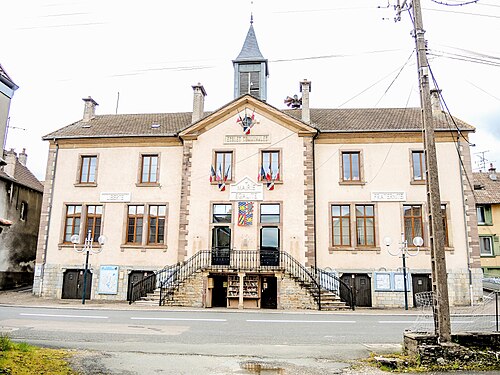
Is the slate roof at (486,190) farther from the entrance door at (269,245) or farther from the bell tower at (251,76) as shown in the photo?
the entrance door at (269,245)

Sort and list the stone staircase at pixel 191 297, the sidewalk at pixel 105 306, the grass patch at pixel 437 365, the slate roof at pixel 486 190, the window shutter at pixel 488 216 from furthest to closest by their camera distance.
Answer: the window shutter at pixel 488 216
the slate roof at pixel 486 190
the stone staircase at pixel 191 297
the sidewalk at pixel 105 306
the grass patch at pixel 437 365

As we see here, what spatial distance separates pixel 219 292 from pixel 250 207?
464cm

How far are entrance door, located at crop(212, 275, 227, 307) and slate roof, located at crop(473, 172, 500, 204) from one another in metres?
22.1

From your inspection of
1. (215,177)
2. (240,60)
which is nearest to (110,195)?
(215,177)

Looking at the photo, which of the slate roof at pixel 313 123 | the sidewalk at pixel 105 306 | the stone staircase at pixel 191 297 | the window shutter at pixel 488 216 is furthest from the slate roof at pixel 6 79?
the window shutter at pixel 488 216

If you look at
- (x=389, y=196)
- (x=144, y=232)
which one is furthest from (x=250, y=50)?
(x=144, y=232)

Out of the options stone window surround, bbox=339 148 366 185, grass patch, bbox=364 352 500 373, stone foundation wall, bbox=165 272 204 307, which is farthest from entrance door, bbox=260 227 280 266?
grass patch, bbox=364 352 500 373

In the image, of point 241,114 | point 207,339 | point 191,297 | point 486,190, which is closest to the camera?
point 207,339

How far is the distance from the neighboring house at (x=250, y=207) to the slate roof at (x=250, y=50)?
3666 mm

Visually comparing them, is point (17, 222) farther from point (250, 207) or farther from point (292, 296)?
point (292, 296)

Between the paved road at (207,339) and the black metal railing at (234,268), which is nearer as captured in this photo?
the paved road at (207,339)

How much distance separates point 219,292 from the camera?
73.2ft

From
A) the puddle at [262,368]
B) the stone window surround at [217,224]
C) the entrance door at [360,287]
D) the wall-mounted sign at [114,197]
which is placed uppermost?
the wall-mounted sign at [114,197]

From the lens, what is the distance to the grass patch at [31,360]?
22.3ft
